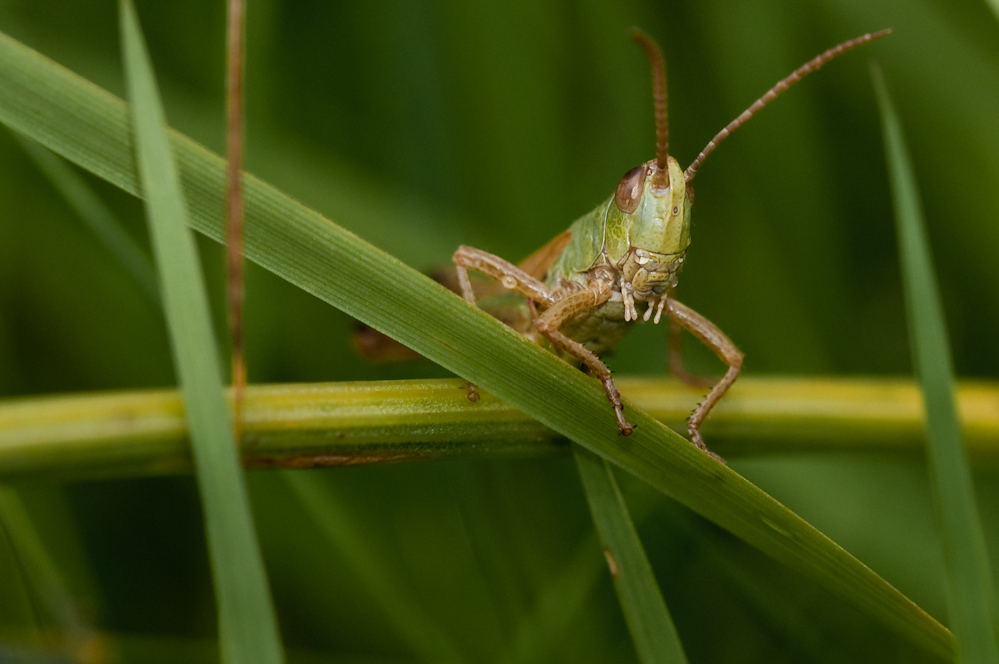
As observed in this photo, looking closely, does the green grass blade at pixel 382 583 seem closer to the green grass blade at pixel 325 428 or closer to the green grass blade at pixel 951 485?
the green grass blade at pixel 325 428

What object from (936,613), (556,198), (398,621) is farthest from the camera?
(556,198)

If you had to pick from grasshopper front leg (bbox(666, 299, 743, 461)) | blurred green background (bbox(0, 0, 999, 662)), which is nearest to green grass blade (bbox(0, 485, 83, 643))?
blurred green background (bbox(0, 0, 999, 662))

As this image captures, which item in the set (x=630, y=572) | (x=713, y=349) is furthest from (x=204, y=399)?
(x=713, y=349)

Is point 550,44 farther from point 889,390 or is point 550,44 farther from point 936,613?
point 936,613

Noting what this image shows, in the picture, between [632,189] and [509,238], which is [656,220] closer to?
[632,189]

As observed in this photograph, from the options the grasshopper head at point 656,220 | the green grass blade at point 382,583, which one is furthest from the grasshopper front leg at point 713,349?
the green grass blade at point 382,583

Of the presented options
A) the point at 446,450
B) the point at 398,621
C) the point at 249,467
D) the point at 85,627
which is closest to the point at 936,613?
the point at 398,621
